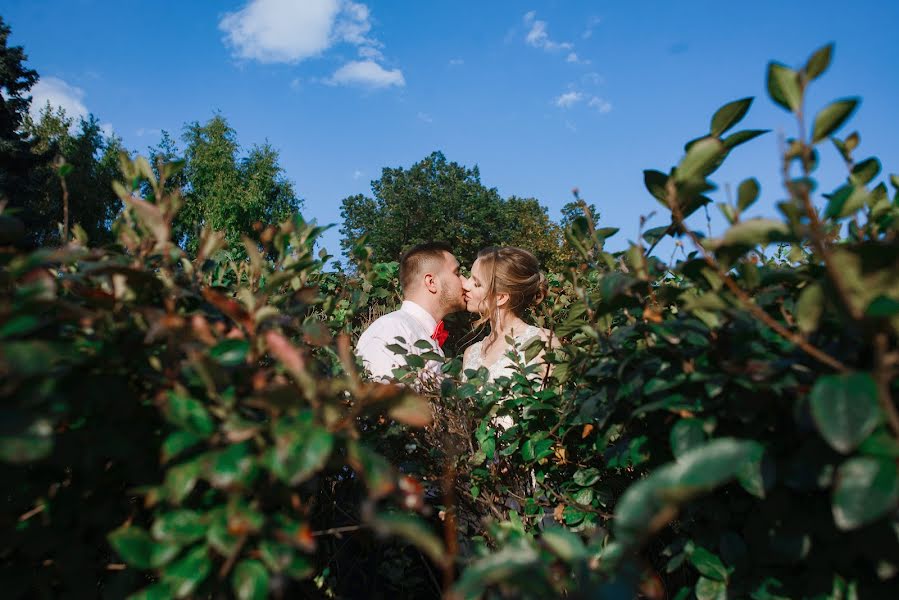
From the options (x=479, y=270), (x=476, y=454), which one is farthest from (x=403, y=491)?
(x=479, y=270)

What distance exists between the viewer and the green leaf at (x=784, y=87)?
2.89 feet

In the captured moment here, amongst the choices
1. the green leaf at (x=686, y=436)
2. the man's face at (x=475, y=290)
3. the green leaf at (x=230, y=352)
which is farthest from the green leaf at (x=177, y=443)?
the man's face at (x=475, y=290)

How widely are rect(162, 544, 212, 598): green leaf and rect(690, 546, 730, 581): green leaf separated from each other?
91 cm

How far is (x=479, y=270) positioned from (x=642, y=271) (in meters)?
4.07

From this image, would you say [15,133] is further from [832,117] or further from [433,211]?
[832,117]

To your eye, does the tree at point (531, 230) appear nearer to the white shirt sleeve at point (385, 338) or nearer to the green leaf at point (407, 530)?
the white shirt sleeve at point (385, 338)

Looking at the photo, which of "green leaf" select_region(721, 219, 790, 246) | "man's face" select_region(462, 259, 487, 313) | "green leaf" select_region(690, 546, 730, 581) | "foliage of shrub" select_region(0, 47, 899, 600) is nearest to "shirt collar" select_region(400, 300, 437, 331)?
"man's face" select_region(462, 259, 487, 313)

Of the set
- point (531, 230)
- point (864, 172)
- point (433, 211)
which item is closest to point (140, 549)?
point (864, 172)

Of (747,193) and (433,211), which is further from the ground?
(433,211)

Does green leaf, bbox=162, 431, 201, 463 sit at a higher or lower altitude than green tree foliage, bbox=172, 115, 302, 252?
lower

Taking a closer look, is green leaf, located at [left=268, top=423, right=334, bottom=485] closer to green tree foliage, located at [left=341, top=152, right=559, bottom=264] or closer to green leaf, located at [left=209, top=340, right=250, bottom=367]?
green leaf, located at [left=209, top=340, right=250, bottom=367]

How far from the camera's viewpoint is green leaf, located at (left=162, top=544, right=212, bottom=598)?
774 mm

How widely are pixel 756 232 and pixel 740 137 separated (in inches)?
9.1

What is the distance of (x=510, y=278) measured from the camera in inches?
196
